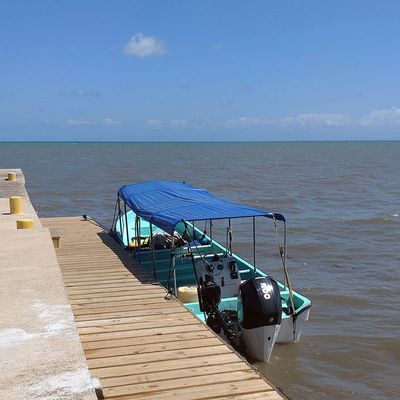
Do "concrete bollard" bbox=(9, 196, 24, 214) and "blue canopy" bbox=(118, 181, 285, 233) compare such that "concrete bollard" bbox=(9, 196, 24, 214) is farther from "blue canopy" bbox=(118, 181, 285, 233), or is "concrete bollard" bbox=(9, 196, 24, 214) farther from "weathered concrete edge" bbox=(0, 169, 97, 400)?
"weathered concrete edge" bbox=(0, 169, 97, 400)

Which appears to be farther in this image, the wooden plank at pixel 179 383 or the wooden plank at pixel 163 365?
the wooden plank at pixel 163 365

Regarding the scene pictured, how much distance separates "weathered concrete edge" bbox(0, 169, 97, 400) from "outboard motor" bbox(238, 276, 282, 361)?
272cm

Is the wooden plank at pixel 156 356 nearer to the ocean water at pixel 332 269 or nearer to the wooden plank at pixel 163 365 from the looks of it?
the wooden plank at pixel 163 365

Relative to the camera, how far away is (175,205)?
10297 mm

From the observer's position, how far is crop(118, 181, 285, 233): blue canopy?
884 centimetres

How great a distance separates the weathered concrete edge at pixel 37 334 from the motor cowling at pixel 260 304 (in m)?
2.71

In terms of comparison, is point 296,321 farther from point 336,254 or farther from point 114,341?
point 336,254

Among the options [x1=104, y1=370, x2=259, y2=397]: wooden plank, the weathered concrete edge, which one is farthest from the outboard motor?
the weathered concrete edge

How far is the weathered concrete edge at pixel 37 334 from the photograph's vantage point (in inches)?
156

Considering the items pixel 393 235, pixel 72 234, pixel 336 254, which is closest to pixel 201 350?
pixel 72 234

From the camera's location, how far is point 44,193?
102 ft

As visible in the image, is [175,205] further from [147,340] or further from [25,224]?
[147,340]

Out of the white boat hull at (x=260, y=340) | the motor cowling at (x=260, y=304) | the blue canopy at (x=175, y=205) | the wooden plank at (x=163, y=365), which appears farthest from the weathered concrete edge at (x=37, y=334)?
the white boat hull at (x=260, y=340)

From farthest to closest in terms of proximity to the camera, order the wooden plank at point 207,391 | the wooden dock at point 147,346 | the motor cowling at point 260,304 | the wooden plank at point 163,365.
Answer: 1. the motor cowling at point 260,304
2. the wooden plank at point 163,365
3. the wooden dock at point 147,346
4. the wooden plank at point 207,391
